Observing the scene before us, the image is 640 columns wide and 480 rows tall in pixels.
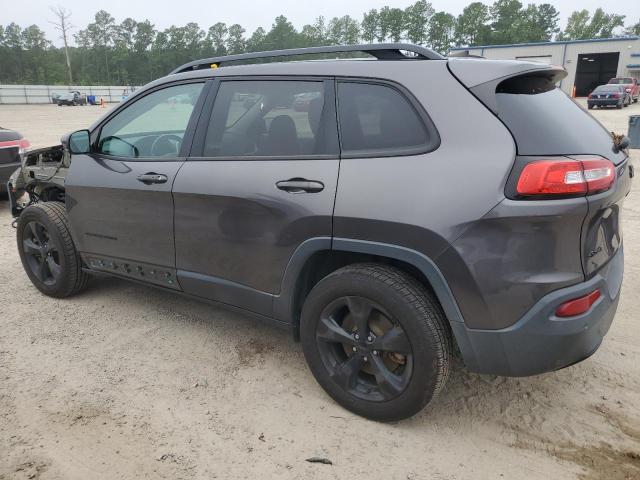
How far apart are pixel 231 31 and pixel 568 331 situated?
127 meters

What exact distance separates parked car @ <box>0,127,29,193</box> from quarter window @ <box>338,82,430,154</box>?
20.4 feet

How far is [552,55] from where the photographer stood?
52.0m

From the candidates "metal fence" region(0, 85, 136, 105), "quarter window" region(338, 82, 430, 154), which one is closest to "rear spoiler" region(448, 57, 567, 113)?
"quarter window" region(338, 82, 430, 154)

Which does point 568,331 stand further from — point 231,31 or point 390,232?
point 231,31

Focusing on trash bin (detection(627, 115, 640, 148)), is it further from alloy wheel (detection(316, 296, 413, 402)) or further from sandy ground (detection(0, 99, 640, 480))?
alloy wheel (detection(316, 296, 413, 402))

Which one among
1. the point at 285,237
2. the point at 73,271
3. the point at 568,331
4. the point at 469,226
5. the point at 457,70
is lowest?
the point at 73,271

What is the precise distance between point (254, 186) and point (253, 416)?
1.23 meters

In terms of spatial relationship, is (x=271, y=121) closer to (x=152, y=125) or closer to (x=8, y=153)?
(x=152, y=125)

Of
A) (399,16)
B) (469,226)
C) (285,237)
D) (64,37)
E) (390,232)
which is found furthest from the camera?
(399,16)

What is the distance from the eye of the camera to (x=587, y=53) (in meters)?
51.9

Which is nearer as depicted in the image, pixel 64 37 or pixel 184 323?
Result: pixel 184 323

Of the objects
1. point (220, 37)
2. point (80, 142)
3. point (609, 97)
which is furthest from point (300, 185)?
point (220, 37)

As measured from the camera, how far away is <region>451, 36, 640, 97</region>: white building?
164ft

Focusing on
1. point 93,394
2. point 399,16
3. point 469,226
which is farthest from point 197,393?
point 399,16
